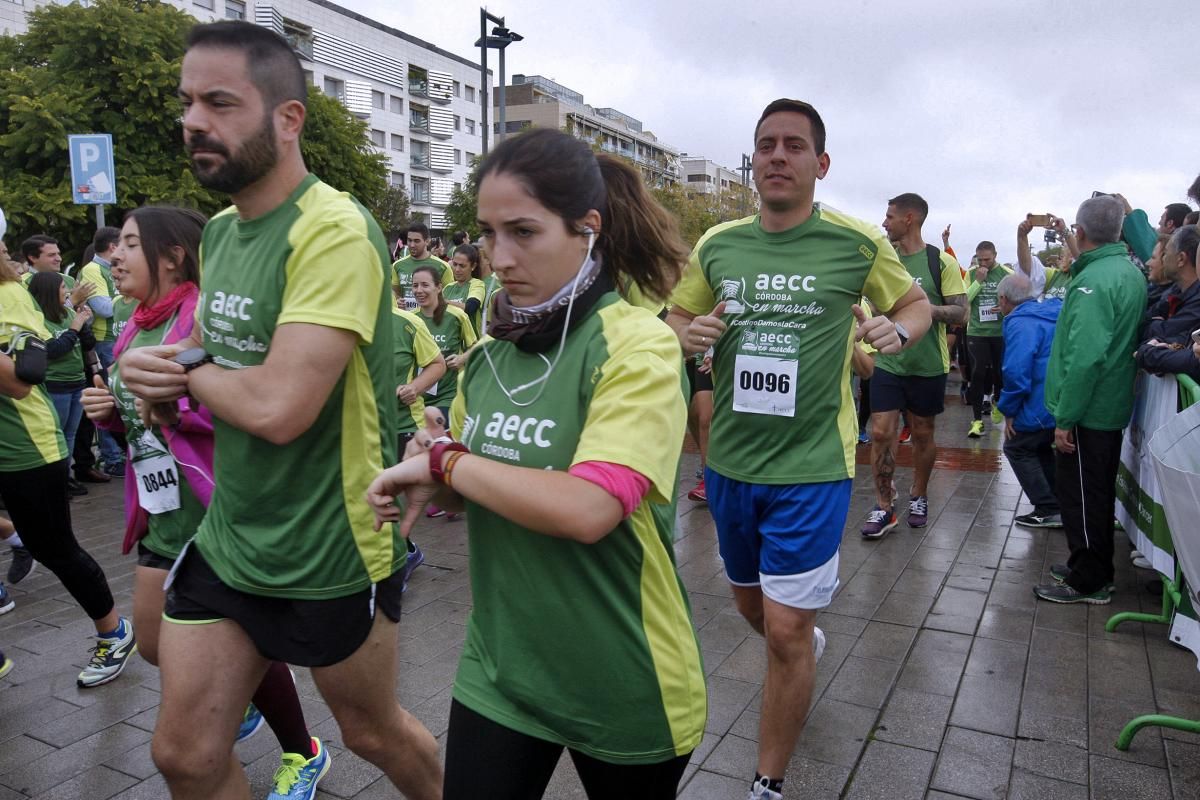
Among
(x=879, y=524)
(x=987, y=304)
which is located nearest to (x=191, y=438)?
(x=879, y=524)

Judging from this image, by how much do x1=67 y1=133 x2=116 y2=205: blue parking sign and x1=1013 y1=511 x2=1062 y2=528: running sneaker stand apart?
31.8ft

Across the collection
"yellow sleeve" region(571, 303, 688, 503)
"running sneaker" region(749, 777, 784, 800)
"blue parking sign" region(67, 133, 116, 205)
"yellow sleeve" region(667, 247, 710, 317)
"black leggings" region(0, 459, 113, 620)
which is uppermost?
"blue parking sign" region(67, 133, 116, 205)

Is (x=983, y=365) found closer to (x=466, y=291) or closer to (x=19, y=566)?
(x=466, y=291)

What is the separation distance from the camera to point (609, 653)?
1746mm

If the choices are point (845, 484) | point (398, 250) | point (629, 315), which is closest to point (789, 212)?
point (845, 484)

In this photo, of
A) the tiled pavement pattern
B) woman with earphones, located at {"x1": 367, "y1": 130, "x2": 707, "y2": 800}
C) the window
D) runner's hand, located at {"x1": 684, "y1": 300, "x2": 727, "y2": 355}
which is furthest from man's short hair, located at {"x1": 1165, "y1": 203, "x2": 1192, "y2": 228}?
the window

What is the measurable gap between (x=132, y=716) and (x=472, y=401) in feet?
8.89

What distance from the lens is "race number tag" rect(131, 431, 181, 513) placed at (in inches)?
112

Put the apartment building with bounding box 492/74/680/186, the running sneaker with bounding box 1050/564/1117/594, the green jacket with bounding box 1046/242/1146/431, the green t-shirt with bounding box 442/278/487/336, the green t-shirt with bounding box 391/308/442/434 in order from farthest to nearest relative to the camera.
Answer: the apartment building with bounding box 492/74/680/186 < the green t-shirt with bounding box 442/278/487/336 < the green t-shirt with bounding box 391/308/442/434 < the running sneaker with bounding box 1050/564/1117/594 < the green jacket with bounding box 1046/242/1146/431

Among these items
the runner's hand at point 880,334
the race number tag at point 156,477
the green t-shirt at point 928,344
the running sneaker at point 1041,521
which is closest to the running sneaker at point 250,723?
the race number tag at point 156,477

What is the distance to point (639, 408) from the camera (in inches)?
62.8

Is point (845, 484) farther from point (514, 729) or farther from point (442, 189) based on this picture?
point (442, 189)

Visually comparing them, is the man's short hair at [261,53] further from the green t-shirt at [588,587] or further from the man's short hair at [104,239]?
the man's short hair at [104,239]

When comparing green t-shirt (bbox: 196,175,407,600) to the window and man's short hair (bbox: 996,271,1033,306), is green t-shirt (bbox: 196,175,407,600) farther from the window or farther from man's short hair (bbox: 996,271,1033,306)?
the window
